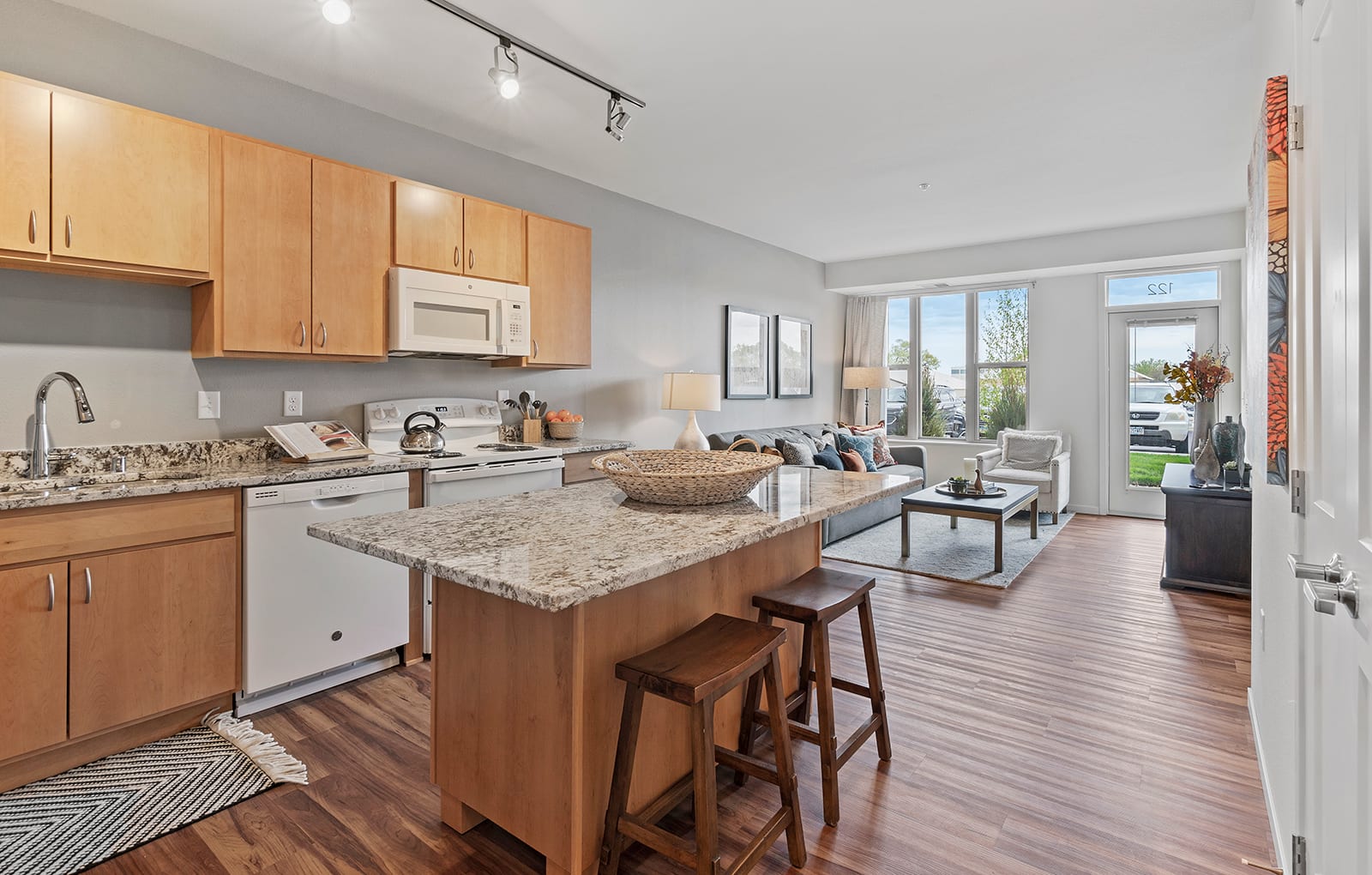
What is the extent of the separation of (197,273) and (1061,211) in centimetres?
556

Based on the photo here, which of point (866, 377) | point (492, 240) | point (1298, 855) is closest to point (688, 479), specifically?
point (1298, 855)

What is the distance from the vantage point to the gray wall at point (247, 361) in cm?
244

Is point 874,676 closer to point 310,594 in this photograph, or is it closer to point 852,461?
point 310,594

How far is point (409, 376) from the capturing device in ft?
11.7

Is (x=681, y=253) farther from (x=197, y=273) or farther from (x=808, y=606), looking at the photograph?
(x=808, y=606)

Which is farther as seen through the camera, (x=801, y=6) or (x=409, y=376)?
(x=409, y=376)

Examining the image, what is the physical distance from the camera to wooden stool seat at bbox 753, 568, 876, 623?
1.93 m

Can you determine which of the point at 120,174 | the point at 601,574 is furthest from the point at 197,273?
the point at 601,574

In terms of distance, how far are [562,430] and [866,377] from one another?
169 inches

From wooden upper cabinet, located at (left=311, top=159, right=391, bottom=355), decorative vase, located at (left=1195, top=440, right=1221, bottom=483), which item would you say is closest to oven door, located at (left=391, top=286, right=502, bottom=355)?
wooden upper cabinet, located at (left=311, top=159, right=391, bottom=355)

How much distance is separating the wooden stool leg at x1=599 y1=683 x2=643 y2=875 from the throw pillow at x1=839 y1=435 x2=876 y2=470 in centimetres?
502

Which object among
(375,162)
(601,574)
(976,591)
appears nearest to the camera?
(601,574)

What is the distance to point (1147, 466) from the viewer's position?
21.0ft

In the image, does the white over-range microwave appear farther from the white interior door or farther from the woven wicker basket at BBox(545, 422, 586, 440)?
the white interior door
